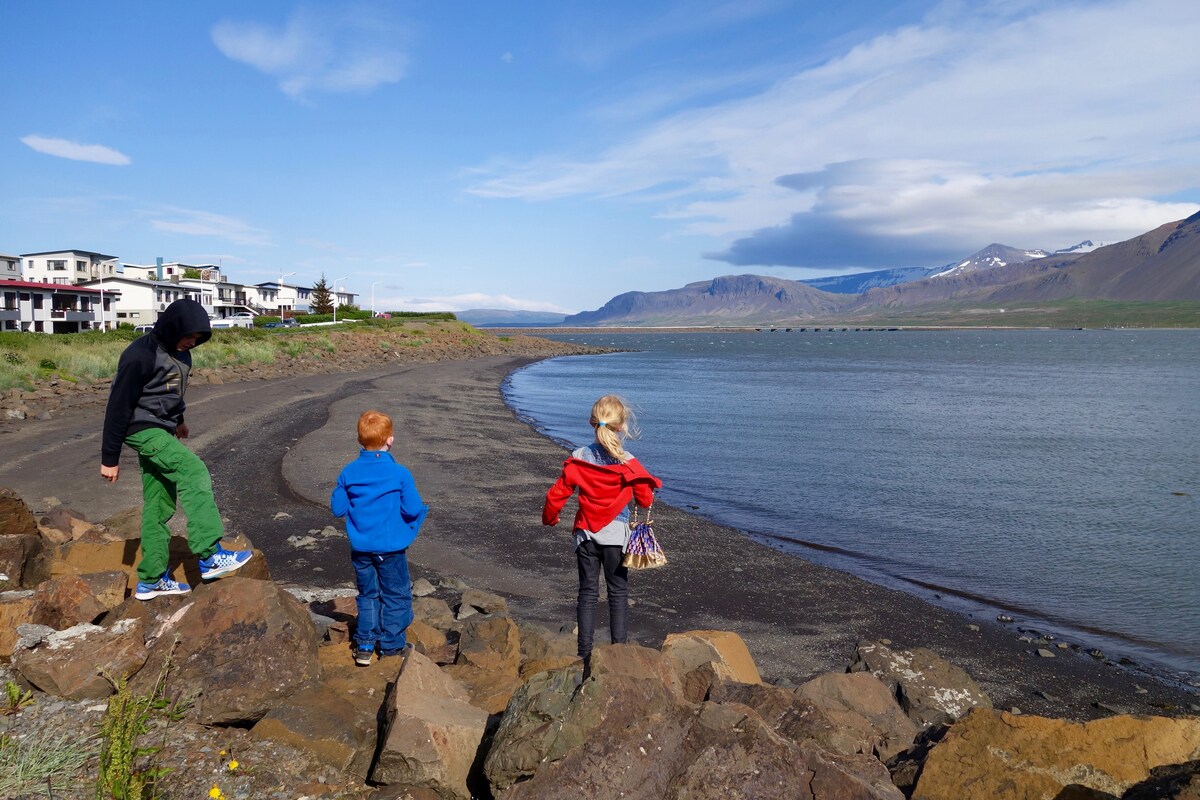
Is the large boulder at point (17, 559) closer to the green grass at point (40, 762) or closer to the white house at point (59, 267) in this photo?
the green grass at point (40, 762)

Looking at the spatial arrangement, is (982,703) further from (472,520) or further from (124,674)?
(472,520)

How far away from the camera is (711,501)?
17203 millimetres

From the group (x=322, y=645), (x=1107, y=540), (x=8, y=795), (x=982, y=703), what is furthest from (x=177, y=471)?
(x=1107, y=540)

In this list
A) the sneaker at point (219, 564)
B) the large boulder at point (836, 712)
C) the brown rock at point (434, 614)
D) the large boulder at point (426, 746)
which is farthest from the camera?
the brown rock at point (434, 614)

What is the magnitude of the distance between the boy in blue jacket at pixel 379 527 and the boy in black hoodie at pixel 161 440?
1.04 m

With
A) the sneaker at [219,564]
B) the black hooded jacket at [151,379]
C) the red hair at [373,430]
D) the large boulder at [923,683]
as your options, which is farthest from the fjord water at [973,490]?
the black hooded jacket at [151,379]

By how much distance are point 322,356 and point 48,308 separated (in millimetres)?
27862

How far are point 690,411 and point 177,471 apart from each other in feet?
103

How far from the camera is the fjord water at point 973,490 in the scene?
11.6 metres

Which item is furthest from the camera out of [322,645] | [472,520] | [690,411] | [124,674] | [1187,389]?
[1187,389]

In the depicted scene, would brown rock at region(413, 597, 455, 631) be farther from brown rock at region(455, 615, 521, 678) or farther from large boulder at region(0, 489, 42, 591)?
large boulder at region(0, 489, 42, 591)

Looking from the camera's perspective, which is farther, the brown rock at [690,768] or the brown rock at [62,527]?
the brown rock at [62,527]

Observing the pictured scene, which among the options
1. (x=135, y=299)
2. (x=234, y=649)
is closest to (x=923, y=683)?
(x=234, y=649)

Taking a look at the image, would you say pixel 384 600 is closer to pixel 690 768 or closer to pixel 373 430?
pixel 373 430
